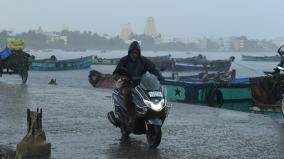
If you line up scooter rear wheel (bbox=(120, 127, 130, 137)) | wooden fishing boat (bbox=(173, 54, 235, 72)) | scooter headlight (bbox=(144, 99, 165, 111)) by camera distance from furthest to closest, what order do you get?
wooden fishing boat (bbox=(173, 54, 235, 72)) → scooter rear wheel (bbox=(120, 127, 130, 137)) → scooter headlight (bbox=(144, 99, 165, 111))

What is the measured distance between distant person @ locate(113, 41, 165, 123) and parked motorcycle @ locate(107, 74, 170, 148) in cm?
14

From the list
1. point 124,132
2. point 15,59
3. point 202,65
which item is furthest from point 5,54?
point 202,65

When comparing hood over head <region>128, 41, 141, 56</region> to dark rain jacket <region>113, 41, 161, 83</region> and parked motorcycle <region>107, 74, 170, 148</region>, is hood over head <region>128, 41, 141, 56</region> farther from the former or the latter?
parked motorcycle <region>107, 74, 170, 148</region>

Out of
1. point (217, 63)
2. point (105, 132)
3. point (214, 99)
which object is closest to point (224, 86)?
point (214, 99)

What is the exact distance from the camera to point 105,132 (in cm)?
910

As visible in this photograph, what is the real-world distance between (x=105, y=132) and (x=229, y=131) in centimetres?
234

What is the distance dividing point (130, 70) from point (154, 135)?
1106 millimetres

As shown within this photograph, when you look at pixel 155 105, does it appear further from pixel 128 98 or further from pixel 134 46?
pixel 134 46

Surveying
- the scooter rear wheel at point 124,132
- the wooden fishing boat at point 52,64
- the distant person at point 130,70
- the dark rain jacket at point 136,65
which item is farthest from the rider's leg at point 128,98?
the wooden fishing boat at point 52,64

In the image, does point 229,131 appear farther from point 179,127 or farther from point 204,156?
point 204,156

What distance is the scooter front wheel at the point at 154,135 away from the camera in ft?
24.1

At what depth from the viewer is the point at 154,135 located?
24.6 feet

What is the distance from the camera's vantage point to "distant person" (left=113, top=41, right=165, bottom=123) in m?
7.68

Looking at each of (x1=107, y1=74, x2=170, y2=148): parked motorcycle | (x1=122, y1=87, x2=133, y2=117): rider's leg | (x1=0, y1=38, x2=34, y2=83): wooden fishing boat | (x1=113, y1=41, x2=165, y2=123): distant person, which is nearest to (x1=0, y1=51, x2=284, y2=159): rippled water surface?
(x1=107, y1=74, x2=170, y2=148): parked motorcycle
